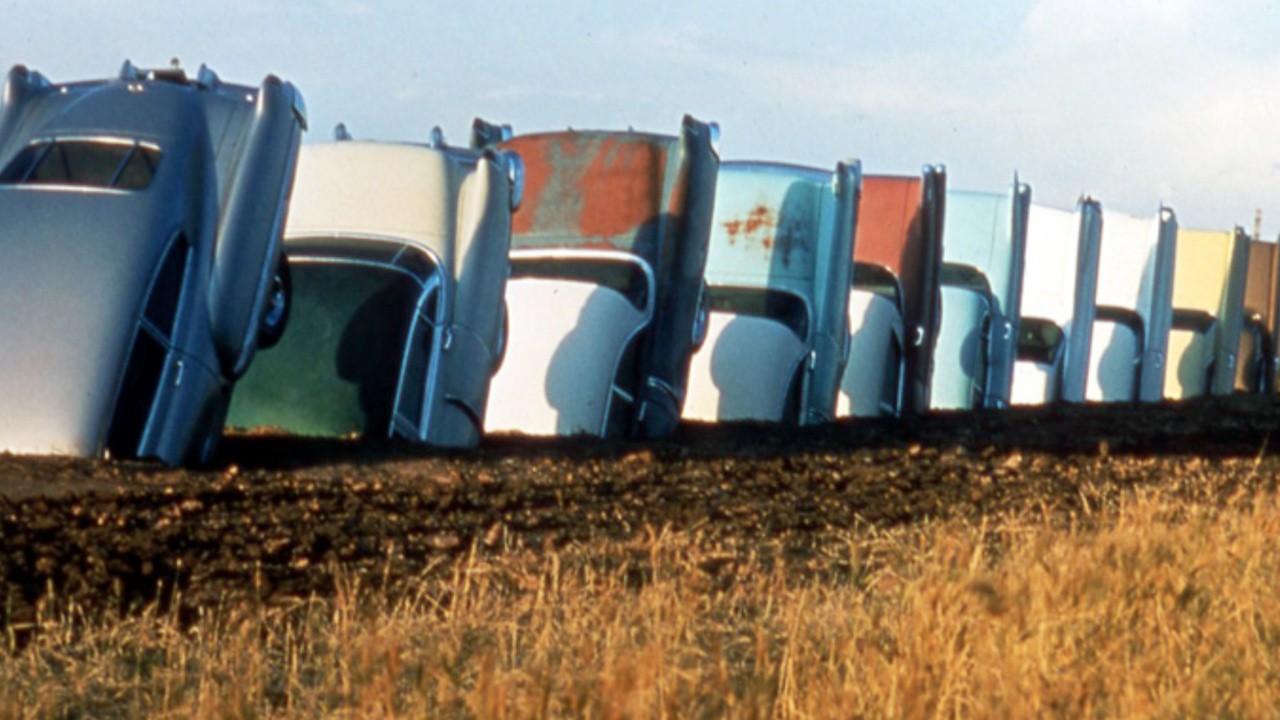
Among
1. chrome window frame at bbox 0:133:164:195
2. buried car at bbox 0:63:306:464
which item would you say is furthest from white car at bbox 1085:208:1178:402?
chrome window frame at bbox 0:133:164:195

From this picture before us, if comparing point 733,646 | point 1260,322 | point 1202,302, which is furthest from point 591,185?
point 1260,322

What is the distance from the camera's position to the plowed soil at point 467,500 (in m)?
8.03

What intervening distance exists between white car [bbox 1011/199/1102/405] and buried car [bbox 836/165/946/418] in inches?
109

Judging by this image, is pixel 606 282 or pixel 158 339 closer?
pixel 158 339

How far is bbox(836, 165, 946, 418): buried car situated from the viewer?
1875 centimetres

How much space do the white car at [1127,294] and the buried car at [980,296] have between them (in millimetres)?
2581

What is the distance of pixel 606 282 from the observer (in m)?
15.3

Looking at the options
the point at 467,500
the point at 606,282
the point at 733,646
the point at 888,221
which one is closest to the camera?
the point at 733,646

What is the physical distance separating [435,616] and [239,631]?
1.92ft

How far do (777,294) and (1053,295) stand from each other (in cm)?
537

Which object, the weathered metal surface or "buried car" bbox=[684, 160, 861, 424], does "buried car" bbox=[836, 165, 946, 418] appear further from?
the weathered metal surface

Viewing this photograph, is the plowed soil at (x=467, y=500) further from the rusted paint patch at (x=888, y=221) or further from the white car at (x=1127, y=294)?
the white car at (x=1127, y=294)

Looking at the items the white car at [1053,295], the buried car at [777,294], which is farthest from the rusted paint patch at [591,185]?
the white car at [1053,295]

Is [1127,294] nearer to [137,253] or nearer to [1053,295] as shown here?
[1053,295]
